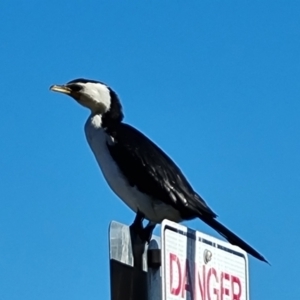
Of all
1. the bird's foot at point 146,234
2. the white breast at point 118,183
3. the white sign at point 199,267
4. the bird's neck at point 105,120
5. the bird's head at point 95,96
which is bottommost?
the white sign at point 199,267

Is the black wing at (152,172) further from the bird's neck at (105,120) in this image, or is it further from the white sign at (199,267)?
the white sign at (199,267)

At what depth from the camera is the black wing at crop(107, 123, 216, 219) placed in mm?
3754

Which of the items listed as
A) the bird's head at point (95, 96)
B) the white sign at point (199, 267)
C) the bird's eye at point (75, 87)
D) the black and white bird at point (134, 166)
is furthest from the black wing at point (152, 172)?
the white sign at point (199, 267)

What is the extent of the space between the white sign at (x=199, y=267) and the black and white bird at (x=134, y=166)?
3.19 ft

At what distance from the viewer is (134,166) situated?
4.02 m

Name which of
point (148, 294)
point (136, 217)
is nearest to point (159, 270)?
point (148, 294)

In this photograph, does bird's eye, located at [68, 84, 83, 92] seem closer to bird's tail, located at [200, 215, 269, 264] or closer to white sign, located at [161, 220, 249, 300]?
bird's tail, located at [200, 215, 269, 264]

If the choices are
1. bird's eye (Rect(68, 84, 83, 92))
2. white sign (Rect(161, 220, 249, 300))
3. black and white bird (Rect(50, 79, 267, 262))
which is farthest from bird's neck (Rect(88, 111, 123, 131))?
white sign (Rect(161, 220, 249, 300))

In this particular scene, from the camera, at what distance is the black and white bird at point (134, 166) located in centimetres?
377

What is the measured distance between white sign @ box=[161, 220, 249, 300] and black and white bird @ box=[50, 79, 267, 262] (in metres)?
0.97

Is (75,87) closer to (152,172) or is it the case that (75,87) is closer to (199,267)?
(152,172)

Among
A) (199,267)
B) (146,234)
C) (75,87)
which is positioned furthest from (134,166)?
(199,267)

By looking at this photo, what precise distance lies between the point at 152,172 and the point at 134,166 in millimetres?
139

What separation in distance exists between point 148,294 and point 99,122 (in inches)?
83.6
